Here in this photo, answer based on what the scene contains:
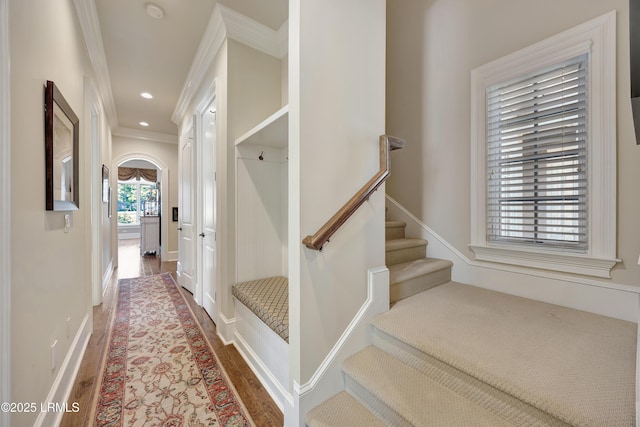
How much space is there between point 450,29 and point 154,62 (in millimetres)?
3309

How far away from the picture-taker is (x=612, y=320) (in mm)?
1546

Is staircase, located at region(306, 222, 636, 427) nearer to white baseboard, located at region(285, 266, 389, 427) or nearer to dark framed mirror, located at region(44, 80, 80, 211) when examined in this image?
white baseboard, located at region(285, 266, 389, 427)

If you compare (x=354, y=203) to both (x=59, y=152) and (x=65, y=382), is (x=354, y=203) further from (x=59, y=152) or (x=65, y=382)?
(x=65, y=382)

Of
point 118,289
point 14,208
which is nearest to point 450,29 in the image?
point 14,208

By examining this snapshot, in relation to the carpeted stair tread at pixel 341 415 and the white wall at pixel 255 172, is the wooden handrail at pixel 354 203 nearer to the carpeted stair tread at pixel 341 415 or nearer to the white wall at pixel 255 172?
the carpeted stair tread at pixel 341 415

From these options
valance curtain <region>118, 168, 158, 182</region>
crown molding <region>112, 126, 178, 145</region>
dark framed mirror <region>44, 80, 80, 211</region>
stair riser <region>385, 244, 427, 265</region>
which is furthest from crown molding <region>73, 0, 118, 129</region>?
valance curtain <region>118, 168, 158, 182</region>

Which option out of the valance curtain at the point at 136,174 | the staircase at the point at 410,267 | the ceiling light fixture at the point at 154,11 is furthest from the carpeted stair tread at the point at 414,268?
the valance curtain at the point at 136,174

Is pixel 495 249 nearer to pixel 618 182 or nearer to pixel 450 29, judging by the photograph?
pixel 618 182

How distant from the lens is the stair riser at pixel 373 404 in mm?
1150

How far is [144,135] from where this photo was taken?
5.87m

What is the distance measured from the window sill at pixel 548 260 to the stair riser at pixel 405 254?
1.39ft

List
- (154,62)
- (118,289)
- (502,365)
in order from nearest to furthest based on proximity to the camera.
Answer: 1. (502,365)
2. (154,62)
3. (118,289)

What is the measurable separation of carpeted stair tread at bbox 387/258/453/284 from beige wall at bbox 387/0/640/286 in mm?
247

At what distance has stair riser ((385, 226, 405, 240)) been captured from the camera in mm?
2559
